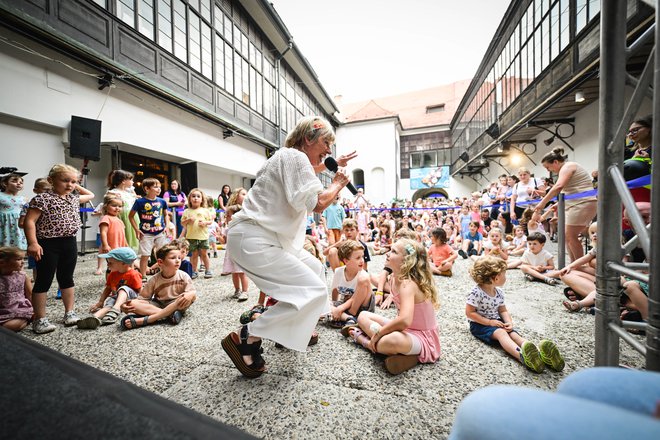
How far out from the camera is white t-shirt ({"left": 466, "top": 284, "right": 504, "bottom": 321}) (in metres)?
2.39

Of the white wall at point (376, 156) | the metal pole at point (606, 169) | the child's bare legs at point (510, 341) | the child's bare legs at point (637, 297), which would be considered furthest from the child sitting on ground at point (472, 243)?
the white wall at point (376, 156)

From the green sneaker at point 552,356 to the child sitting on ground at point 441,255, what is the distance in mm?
3027

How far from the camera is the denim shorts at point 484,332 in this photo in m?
2.31

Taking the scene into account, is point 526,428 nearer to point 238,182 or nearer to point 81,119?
point 81,119

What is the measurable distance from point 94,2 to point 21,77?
2.25 meters

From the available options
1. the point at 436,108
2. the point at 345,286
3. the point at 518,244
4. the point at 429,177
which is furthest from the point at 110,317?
the point at 436,108

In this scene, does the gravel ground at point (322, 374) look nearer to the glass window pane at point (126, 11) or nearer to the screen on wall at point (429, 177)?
the glass window pane at point (126, 11)

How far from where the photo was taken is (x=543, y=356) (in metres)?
1.91

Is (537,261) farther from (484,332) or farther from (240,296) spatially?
(240,296)

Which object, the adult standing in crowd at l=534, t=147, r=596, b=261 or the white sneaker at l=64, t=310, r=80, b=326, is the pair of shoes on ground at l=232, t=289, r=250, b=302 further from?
the adult standing in crowd at l=534, t=147, r=596, b=261

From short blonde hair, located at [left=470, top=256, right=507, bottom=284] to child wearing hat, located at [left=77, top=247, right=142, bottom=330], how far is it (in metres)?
3.63

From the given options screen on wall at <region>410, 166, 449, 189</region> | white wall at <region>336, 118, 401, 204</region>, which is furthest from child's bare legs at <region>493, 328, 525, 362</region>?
screen on wall at <region>410, 166, 449, 189</region>

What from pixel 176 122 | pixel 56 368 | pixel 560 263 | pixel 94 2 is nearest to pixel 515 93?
pixel 560 263

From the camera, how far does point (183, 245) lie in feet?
11.7
